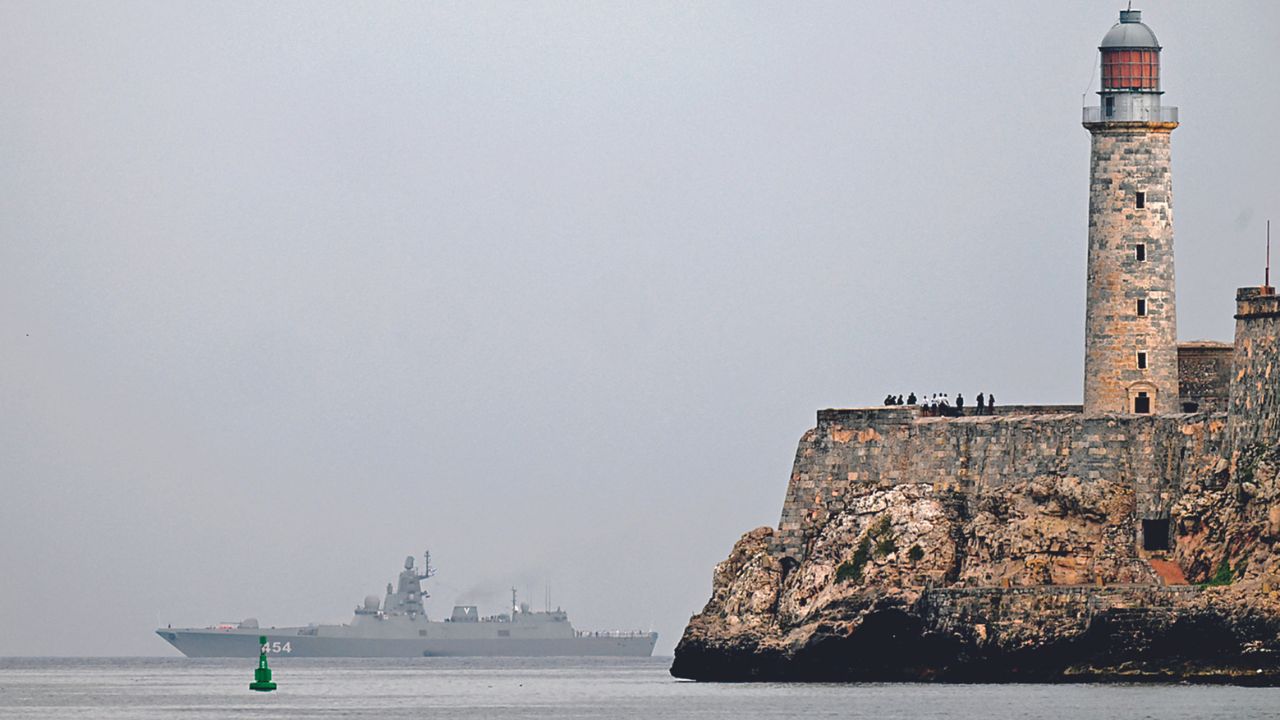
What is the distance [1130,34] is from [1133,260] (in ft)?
17.2

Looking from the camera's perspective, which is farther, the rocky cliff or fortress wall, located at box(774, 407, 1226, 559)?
fortress wall, located at box(774, 407, 1226, 559)

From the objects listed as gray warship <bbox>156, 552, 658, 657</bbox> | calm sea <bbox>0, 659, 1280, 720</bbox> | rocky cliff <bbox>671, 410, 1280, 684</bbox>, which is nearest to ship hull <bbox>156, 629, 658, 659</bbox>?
gray warship <bbox>156, 552, 658, 657</bbox>

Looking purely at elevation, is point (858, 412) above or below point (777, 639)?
above

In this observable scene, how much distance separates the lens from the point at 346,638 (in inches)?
5689

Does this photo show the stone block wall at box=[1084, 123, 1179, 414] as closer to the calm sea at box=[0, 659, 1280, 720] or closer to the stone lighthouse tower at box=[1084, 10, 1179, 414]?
the stone lighthouse tower at box=[1084, 10, 1179, 414]

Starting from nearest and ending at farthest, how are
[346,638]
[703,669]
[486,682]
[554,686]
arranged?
[703,669] → [554,686] → [486,682] → [346,638]

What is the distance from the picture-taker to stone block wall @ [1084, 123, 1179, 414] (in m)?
62.8

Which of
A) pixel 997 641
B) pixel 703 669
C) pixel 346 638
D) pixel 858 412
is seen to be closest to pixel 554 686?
pixel 703 669

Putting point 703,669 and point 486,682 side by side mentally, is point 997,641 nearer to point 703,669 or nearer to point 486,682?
point 703,669

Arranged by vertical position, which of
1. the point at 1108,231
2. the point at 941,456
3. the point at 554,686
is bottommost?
the point at 554,686

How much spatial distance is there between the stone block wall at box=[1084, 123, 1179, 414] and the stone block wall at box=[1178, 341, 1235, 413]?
1.32 m

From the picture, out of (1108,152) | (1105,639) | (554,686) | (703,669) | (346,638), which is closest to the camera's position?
(1105,639)

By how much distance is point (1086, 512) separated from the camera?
60906 mm

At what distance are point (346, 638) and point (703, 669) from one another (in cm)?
7820
